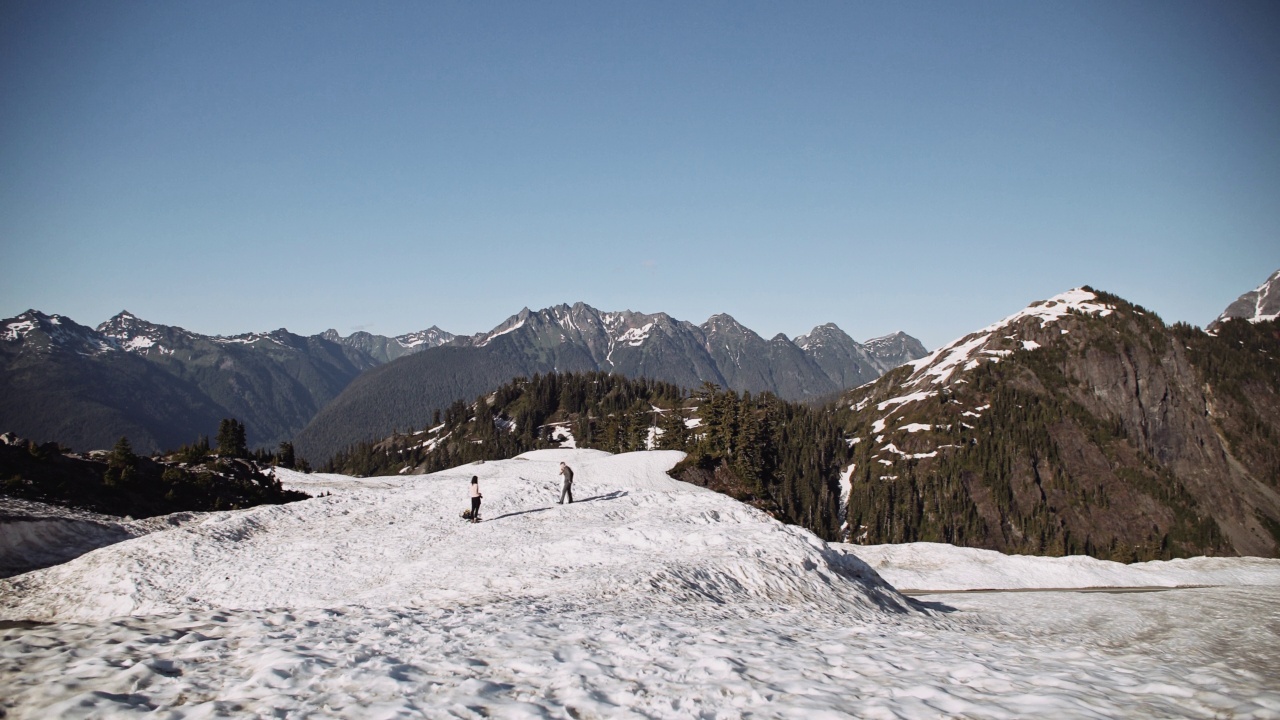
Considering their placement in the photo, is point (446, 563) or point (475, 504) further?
point (475, 504)

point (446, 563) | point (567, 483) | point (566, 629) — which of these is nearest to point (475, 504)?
point (567, 483)

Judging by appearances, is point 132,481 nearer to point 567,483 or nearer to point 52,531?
point 52,531

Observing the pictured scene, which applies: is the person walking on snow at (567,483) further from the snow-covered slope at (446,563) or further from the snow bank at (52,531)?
the snow bank at (52,531)

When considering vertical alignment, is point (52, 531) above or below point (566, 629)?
below

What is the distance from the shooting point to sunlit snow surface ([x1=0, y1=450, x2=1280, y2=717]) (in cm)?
919

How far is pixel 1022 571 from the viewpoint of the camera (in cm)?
4428

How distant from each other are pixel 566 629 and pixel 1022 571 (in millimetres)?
42478

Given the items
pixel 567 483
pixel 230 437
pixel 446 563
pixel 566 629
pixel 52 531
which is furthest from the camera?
pixel 230 437

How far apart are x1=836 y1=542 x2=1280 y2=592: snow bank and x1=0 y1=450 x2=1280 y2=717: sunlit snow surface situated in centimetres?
730

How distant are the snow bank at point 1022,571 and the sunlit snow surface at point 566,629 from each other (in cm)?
730

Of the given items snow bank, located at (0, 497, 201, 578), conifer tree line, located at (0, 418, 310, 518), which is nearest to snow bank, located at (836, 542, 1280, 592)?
snow bank, located at (0, 497, 201, 578)

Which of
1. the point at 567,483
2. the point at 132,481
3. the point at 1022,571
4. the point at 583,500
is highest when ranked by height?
the point at 567,483

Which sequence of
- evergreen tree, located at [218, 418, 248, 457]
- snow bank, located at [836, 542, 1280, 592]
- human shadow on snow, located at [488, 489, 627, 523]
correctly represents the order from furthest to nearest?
evergreen tree, located at [218, 418, 248, 457], snow bank, located at [836, 542, 1280, 592], human shadow on snow, located at [488, 489, 627, 523]

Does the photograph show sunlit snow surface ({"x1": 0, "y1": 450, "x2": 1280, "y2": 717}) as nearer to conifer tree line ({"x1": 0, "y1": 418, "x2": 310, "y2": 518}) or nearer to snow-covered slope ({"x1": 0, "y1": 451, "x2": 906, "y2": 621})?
snow-covered slope ({"x1": 0, "y1": 451, "x2": 906, "y2": 621})
